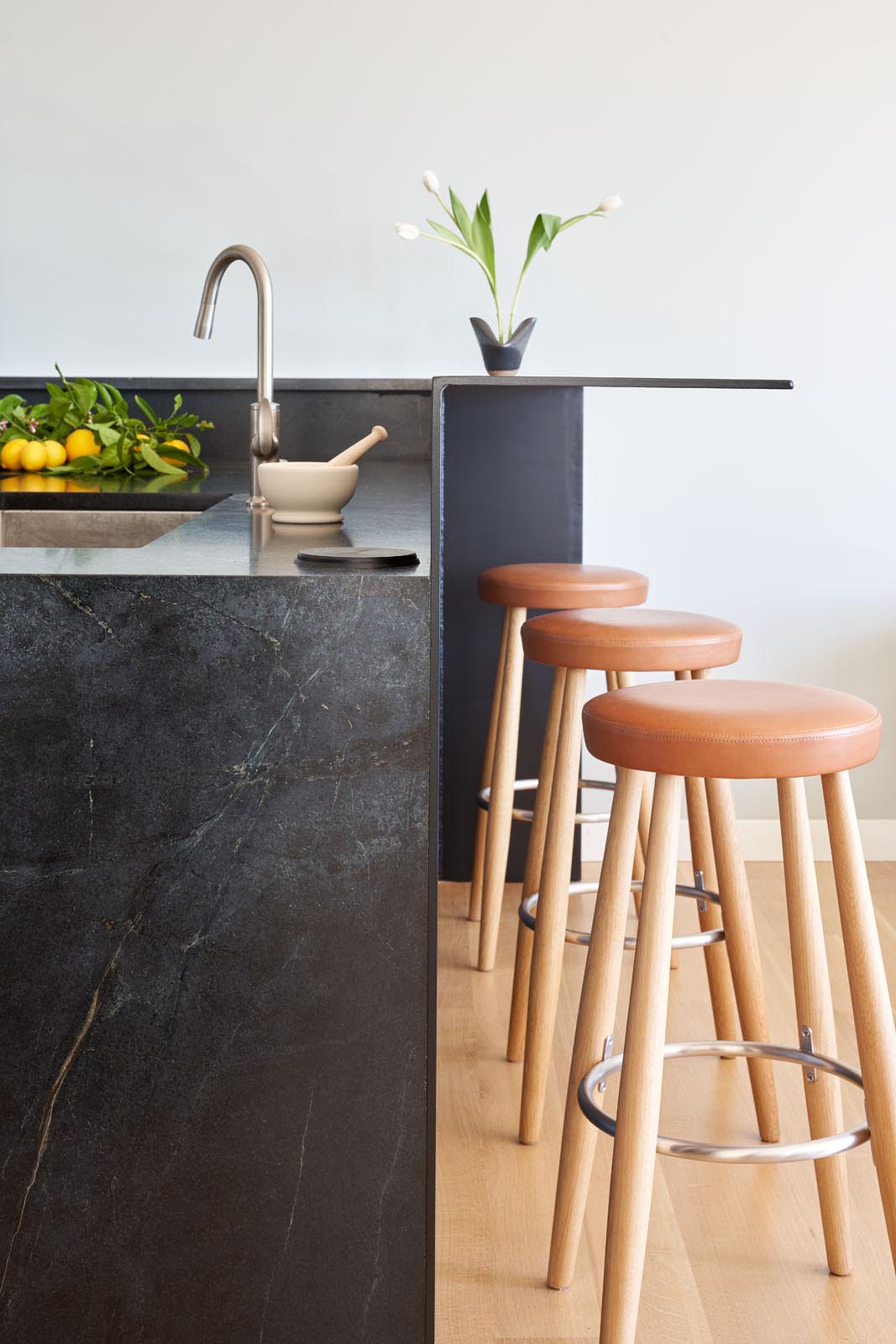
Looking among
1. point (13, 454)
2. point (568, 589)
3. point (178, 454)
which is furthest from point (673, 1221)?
point (13, 454)

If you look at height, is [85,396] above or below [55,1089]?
above

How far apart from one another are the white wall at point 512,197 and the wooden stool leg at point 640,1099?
2025mm

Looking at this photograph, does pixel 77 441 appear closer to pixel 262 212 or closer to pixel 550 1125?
pixel 262 212

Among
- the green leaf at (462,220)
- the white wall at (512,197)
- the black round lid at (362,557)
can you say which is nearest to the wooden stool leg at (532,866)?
the black round lid at (362,557)

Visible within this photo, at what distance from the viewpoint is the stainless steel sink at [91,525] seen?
218 centimetres

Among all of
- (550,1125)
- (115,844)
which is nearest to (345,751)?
(115,844)

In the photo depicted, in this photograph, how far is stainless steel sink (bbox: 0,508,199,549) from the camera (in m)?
2.18

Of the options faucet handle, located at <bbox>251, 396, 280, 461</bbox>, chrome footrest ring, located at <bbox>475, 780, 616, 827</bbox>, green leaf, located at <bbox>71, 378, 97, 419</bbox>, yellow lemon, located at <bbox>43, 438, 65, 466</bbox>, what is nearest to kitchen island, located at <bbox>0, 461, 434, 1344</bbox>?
faucet handle, located at <bbox>251, 396, 280, 461</bbox>

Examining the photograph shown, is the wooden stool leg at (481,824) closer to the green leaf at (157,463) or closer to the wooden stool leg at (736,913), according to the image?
the green leaf at (157,463)

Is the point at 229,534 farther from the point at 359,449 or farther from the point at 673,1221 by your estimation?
the point at 673,1221

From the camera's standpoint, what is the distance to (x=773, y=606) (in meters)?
3.30

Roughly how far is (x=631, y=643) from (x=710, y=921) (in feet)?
2.25

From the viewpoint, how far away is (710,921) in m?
2.31

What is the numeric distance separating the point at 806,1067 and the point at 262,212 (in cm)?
239
